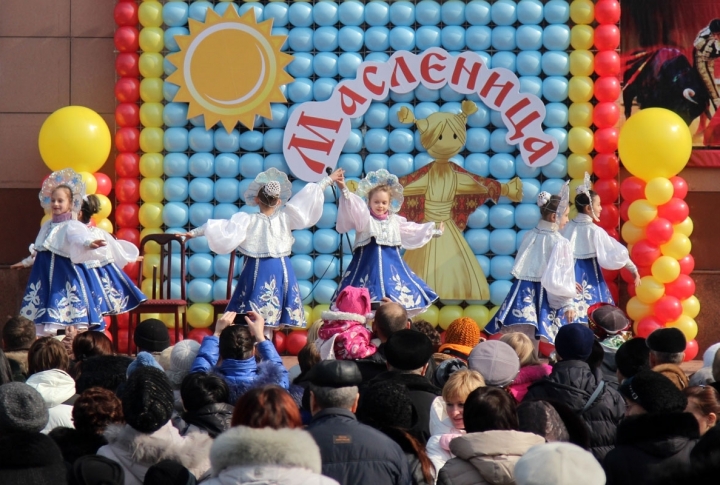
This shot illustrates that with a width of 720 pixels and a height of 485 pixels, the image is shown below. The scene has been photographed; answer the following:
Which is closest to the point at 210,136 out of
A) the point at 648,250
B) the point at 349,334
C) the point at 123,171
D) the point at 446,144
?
the point at 123,171

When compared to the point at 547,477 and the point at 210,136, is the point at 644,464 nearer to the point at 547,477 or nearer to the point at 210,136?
the point at 547,477

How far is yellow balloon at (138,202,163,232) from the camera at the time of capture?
8875 mm

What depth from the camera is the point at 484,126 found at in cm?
898

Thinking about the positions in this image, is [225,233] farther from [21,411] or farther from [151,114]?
[21,411]

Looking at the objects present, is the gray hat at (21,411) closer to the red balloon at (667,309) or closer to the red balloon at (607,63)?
the red balloon at (667,309)

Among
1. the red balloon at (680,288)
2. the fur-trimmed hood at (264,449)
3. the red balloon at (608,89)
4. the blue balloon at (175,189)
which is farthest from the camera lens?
the blue balloon at (175,189)

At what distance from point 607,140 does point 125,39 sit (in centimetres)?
389

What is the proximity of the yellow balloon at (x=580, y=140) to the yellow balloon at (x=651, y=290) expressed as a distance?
3.76 ft

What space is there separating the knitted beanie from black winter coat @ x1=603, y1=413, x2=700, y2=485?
1.26 m

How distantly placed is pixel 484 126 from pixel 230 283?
2.40m

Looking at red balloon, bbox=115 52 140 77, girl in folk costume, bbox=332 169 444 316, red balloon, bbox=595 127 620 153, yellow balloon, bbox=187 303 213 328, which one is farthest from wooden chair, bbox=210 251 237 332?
red balloon, bbox=595 127 620 153

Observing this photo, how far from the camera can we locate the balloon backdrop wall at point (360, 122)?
8766mm

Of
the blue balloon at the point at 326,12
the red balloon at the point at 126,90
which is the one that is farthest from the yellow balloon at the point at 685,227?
the red balloon at the point at 126,90

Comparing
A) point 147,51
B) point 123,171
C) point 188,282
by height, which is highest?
point 147,51
